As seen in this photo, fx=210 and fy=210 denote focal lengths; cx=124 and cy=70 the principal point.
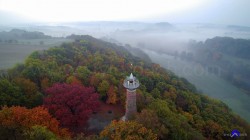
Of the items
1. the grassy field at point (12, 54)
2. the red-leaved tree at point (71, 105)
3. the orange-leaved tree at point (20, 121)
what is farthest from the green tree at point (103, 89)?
the grassy field at point (12, 54)

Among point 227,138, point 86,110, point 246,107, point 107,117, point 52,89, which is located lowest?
point 246,107

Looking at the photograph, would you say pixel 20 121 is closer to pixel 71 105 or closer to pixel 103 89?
pixel 71 105

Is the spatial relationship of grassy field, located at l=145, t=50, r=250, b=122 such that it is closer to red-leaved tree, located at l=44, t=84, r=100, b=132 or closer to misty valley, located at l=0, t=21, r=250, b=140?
misty valley, located at l=0, t=21, r=250, b=140

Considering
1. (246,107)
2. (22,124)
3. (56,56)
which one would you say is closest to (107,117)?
(22,124)

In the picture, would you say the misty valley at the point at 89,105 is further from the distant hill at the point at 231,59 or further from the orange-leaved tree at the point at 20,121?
the distant hill at the point at 231,59

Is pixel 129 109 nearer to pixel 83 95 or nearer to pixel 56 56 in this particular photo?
pixel 83 95

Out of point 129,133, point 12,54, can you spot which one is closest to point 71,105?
point 129,133
